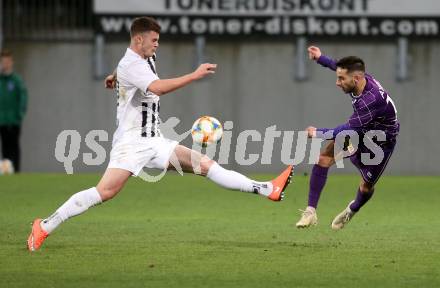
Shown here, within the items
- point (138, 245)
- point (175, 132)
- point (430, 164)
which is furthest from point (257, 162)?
point (138, 245)

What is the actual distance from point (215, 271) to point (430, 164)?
41.3 ft

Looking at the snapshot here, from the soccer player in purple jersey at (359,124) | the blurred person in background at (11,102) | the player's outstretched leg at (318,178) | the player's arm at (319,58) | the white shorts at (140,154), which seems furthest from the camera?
the blurred person in background at (11,102)

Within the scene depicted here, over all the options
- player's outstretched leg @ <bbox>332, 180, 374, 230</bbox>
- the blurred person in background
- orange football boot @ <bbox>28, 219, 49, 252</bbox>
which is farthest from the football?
the blurred person in background

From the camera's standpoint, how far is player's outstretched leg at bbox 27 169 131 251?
9047 millimetres

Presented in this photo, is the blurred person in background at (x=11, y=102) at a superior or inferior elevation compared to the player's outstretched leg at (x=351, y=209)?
inferior

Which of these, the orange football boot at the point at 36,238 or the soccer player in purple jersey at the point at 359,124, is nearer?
the orange football boot at the point at 36,238

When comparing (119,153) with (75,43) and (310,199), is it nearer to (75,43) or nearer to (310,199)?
(310,199)

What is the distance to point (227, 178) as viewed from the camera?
9367mm

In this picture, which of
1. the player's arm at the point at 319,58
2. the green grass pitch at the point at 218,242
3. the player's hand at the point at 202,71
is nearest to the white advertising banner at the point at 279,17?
the green grass pitch at the point at 218,242

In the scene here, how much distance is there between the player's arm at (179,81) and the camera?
28.5ft

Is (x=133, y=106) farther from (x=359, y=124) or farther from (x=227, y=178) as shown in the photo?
(x=359, y=124)

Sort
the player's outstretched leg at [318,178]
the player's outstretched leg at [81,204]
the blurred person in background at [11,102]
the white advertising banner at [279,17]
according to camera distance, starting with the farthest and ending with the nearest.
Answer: the white advertising banner at [279,17]
the blurred person in background at [11,102]
the player's outstretched leg at [318,178]
the player's outstretched leg at [81,204]

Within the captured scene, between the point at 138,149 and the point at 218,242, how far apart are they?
1231mm

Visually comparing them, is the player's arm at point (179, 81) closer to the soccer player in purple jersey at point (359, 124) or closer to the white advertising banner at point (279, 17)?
the soccer player in purple jersey at point (359, 124)
